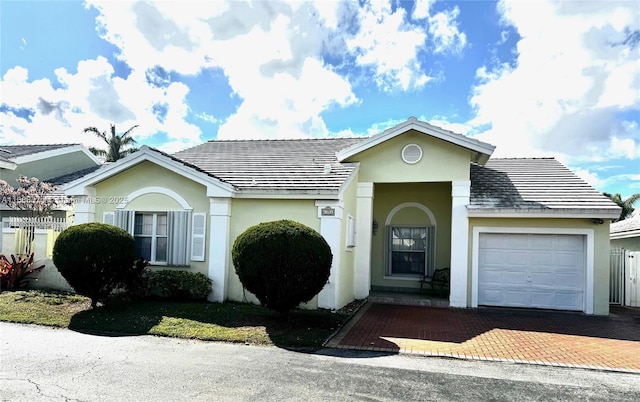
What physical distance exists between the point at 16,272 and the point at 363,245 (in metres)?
10.4

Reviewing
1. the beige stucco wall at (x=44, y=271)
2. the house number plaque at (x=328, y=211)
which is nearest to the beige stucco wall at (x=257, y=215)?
the house number plaque at (x=328, y=211)

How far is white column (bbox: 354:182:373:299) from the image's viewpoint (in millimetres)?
13289

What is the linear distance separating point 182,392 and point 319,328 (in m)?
3.90

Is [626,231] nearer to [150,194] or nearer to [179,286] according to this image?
[179,286]

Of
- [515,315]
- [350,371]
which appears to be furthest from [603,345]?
[350,371]

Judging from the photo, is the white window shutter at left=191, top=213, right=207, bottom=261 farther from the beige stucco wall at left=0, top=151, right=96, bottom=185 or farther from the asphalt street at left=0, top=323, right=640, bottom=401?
the beige stucco wall at left=0, top=151, right=96, bottom=185

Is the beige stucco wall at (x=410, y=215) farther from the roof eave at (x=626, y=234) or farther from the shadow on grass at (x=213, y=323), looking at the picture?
the roof eave at (x=626, y=234)

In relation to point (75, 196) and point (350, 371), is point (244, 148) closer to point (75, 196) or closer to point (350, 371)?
point (75, 196)

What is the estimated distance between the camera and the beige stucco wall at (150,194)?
12.0 meters

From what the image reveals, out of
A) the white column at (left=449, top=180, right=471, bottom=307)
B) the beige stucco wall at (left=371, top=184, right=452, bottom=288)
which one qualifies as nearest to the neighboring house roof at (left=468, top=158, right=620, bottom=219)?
the white column at (left=449, top=180, right=471, bottom=307)

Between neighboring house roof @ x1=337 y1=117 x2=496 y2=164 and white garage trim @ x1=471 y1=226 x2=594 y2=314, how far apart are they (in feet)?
7.61

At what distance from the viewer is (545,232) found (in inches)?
474

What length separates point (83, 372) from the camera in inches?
241

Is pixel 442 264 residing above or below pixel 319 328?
above
